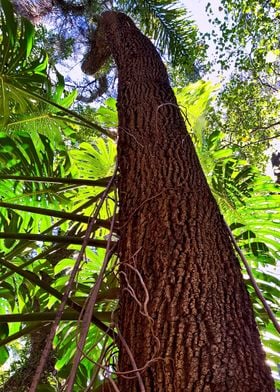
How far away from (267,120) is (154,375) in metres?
4.81

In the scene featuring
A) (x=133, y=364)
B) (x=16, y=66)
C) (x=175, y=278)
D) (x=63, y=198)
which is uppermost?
(x=16, y=66)

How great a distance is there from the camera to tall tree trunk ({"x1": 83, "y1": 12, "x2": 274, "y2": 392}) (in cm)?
86

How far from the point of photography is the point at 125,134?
160 cm

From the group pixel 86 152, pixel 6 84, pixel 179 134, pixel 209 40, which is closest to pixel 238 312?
pixel 179 134

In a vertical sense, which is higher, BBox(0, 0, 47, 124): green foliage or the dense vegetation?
BBox(0, 0, 47, 124): green foliage

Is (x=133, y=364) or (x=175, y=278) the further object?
(x=175, y=278)

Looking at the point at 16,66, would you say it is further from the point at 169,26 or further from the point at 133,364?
the point at 169,26

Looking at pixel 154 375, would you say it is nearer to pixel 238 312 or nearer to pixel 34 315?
pixel 238 312

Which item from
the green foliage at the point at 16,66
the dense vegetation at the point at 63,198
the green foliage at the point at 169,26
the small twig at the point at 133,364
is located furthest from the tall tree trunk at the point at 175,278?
the green foliage at the point at 169,26

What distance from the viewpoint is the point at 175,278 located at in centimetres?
105

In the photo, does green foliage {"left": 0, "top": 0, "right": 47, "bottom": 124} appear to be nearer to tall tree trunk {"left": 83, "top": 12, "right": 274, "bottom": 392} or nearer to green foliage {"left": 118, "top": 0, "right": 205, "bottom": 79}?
tall tree trunk {"left": 83, "top": 12, "right": 274, "bottom": 392}

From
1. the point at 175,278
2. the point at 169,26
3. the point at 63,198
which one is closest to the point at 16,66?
the point at 63,198

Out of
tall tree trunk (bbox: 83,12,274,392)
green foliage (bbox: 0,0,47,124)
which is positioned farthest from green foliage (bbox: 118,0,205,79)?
tall tree trunk (bbox: 83,12,274,392)

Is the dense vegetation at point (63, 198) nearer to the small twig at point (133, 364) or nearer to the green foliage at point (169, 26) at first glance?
the small twig at point (133, 364)
